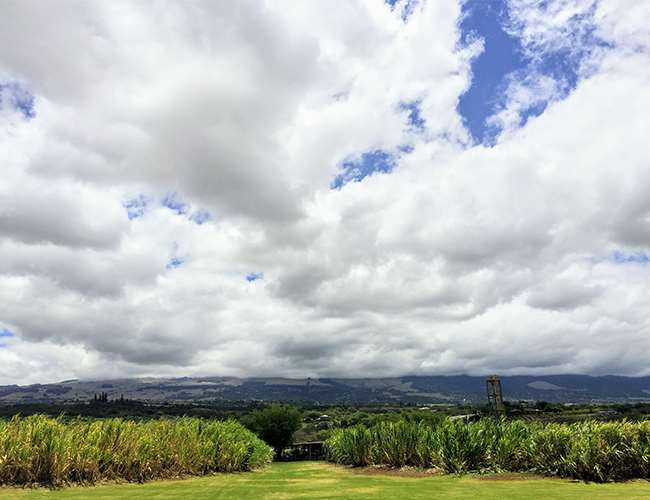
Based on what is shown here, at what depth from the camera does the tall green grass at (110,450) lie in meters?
18.0

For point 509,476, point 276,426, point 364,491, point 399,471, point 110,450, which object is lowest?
point 399,471

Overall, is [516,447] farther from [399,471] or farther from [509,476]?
[399,471]

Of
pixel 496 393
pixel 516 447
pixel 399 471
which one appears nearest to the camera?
pixel 516 447

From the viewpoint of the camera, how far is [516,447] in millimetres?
25469

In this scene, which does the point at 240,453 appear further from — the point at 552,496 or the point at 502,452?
the point at 552,496

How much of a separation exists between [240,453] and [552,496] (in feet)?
62.9

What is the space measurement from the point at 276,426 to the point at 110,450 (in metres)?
49.3

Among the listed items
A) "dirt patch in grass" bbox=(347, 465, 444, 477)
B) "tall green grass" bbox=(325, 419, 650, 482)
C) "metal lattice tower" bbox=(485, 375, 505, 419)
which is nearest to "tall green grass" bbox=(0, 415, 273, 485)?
"dirt patch in grass" bbox=(347, 465, 444, 477)

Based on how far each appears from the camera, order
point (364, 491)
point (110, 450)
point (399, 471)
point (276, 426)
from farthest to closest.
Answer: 1. point (276, 426)
2. point (399, 471)
3. point (110, 450)
4. point (364, 491)

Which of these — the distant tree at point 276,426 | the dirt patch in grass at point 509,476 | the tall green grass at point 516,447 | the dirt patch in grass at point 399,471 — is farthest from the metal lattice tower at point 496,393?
the distant tree at point 276,426

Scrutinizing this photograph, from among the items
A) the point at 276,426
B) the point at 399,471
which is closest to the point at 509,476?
the point at 399,471

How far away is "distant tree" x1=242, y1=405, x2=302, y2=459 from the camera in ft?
222

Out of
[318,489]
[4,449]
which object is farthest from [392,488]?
[4,449]

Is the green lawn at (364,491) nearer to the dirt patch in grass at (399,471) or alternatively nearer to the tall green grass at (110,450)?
the tall green grass at (110,450)
